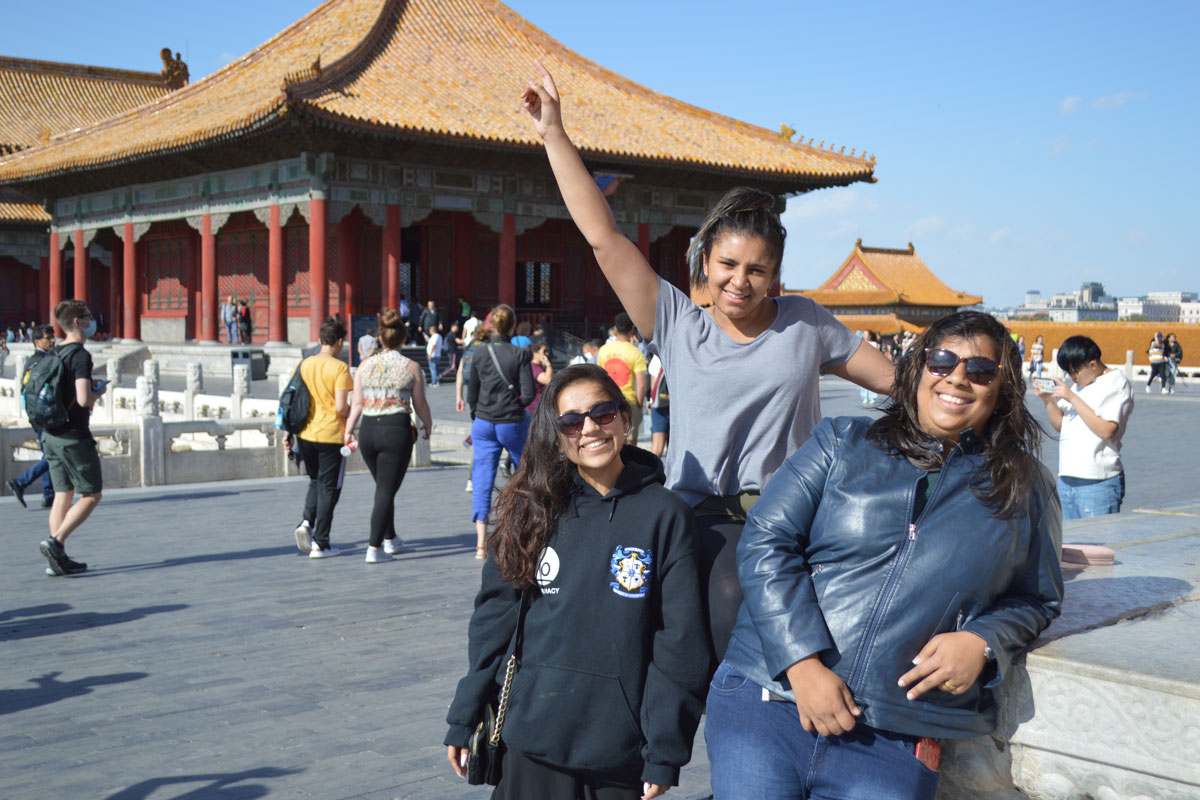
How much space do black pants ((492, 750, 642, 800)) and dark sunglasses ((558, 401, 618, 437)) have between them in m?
0.70

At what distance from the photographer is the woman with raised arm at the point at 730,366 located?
2.45 meters

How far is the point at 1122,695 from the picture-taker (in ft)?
6.34

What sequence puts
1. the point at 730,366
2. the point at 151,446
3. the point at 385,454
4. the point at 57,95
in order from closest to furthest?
the point at 730,366 < the point at 385,454 < the point at 151,446 < the point at 57,95

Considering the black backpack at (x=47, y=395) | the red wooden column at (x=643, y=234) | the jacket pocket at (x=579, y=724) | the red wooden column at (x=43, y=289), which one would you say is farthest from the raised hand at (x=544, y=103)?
the red wooden column at (x=43, y=289)

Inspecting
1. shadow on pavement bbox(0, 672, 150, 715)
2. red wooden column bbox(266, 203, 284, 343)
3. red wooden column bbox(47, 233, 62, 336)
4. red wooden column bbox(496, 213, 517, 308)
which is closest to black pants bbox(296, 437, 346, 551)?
shadow on pavement bbox(0, 672, 150, 715)

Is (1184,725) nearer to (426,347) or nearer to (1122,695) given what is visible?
(1122,695)

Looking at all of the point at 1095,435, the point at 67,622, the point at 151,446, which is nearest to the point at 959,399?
the point at 1095,435

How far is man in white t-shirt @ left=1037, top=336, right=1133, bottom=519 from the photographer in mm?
5578

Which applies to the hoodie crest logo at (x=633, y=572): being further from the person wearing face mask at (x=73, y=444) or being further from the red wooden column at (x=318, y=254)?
the red wooden column at (x=318, y=254)

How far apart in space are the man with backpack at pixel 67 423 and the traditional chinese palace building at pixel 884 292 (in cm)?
4449

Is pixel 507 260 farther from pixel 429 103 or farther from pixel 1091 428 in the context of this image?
pixel 1091 428

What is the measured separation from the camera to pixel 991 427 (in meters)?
2.13

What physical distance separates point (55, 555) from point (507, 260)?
1825 cm

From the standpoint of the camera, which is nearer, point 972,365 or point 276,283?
point 972,365
